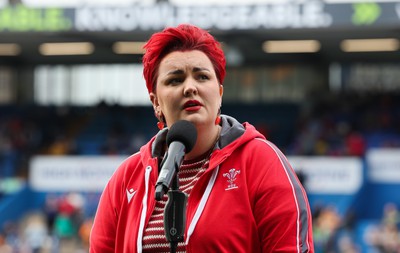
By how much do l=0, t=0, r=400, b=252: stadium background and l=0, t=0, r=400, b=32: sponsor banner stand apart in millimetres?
24

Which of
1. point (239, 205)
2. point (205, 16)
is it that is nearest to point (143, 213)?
point (239, 205)

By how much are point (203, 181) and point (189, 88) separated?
297 millimetres

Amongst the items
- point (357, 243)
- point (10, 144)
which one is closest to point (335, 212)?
point (357, 243)

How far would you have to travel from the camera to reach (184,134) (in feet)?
9.30

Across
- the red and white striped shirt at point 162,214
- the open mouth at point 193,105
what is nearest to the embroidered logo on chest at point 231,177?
the red and white striped shirt at point 162,214

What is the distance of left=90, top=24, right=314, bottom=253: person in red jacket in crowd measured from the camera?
2.86 metres

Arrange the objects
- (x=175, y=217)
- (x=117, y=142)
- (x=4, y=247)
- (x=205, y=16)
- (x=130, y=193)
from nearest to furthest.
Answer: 1. (x=175, y=217)
2. (x=130, y=193)
3. (x=4, y=247)
4. (x=205, y=16)
5. (x=117, y=142)

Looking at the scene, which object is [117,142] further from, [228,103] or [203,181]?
[203,181]

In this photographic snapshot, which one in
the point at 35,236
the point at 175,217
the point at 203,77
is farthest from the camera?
the point at 35,236

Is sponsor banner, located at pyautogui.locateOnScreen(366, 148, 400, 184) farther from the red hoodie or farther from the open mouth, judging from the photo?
the open mouth

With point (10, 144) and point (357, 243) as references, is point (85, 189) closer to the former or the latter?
point (10, 144)

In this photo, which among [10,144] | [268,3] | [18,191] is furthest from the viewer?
[10,144]

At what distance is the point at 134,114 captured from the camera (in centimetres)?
2339

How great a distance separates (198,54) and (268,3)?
15.7 meters
